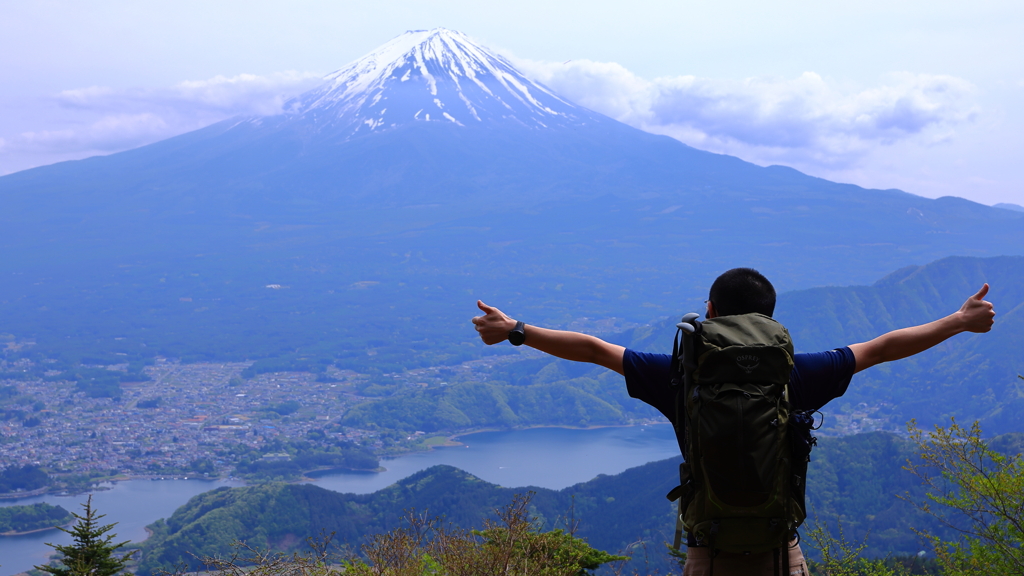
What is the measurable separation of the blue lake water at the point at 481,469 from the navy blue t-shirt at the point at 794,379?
48.2 meters

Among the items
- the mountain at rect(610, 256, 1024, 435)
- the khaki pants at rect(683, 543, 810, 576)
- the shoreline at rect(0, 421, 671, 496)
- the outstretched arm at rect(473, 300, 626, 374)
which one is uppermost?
the mountain at rect(610, 256, 1024, 435)

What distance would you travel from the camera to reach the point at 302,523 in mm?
44406

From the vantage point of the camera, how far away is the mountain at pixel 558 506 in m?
41.9

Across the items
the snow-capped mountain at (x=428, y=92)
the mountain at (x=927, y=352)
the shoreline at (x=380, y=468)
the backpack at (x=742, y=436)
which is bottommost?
the backpack at (x=742, y=436)

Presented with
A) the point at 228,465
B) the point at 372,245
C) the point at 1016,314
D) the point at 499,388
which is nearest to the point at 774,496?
the point at 228,465

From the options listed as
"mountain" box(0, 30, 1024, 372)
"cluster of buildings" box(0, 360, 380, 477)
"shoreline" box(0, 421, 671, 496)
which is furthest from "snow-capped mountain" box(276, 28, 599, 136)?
"shoreline" box(0, 421, 671, 496)

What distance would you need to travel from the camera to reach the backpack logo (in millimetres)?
1739

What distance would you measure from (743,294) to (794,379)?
0.28m

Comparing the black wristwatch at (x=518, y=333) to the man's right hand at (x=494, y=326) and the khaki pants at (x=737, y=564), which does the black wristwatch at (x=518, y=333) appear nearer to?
the man's right hand at (x=494, y=326)

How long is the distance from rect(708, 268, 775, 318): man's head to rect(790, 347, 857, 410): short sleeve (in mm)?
197

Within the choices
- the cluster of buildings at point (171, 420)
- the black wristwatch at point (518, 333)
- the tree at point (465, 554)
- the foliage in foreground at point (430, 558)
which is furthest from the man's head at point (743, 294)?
the cluster of buildings at point (171, 420)

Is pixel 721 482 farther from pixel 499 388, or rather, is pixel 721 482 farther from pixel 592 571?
pixel 499 388

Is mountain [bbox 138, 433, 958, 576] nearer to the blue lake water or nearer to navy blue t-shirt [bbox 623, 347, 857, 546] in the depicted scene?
the blue lake water

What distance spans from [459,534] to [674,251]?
166m
